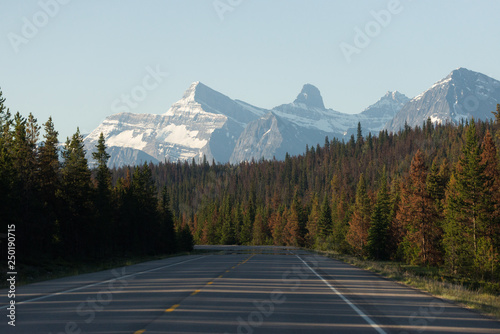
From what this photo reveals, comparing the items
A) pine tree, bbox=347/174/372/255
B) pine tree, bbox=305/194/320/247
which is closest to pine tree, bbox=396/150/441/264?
pine tree, bbox=347/174/372/255

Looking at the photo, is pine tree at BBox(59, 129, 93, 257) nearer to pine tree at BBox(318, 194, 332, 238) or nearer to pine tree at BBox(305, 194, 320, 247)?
pine tree at BBox(318, 194, 332, 238)

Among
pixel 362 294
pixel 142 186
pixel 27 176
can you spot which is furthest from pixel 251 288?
pixel 142 186

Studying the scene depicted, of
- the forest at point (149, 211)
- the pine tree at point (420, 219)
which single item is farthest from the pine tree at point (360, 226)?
the pine tree at point (420, 219)

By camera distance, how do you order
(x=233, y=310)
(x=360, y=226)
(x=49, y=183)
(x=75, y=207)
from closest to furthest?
(x=233, y=310) < (x=49, y=183) < (x=75, y=207) < (x=360, y=226)

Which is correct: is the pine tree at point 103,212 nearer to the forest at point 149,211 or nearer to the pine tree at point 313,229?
the forest at point 149,211

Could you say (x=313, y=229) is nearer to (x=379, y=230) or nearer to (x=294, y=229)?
(x=294, y=229)

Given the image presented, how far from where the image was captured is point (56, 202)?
51906 millimetres

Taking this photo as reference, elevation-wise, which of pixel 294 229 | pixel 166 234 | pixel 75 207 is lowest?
pixel 166 234

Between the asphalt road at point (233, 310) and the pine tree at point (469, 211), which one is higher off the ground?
the pine tree at point (469, 211)

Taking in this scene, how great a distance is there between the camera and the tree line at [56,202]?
43000mm

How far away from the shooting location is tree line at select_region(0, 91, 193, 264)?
43.0 meters

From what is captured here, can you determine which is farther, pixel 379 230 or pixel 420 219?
pixel 379 230

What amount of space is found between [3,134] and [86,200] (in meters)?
10.6

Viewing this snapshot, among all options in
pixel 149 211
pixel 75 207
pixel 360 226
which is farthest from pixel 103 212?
pixel 360 226
